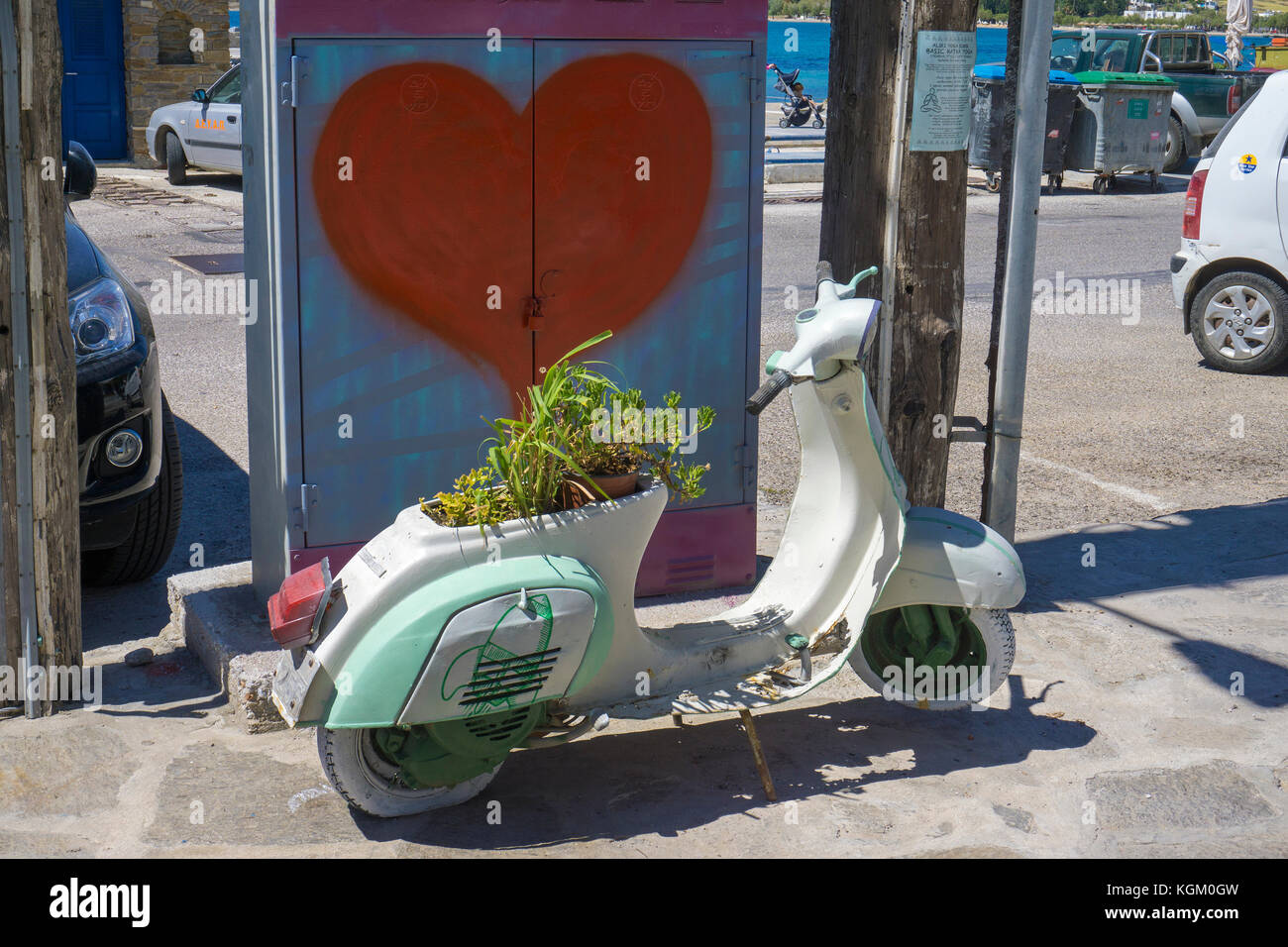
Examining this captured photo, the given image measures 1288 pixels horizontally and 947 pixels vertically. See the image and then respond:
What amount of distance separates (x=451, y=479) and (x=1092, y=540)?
9.81 ft

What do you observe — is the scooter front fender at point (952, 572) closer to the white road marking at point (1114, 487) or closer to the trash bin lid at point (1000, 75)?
the white road marking at point (1114, 487)

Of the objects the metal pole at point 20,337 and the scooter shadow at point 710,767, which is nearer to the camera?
the scooter shadow at point 710,767

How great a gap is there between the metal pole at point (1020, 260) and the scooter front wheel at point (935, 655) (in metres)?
1.22

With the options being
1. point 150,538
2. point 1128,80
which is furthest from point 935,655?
point 1128,80

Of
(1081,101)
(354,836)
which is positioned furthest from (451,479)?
(1081,101)

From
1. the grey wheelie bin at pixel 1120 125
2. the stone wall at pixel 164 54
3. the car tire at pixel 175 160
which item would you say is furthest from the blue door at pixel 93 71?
the grey wheelie bin at pixel 1120 125

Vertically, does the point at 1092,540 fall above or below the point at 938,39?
below

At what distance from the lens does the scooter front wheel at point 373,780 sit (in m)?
3.73

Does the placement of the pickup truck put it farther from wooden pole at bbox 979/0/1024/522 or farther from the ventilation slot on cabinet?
the ventilation slot on cabinet

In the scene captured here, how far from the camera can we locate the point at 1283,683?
4945 millimetres

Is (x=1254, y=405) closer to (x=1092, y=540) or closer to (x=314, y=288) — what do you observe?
(x=1092, y=540)

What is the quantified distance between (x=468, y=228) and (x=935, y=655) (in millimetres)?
2105

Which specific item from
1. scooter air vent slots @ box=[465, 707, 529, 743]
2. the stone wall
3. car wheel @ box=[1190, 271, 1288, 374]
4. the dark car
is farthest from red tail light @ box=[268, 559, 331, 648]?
the stone wall

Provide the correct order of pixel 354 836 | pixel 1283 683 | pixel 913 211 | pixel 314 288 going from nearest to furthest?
pixel 354 836
pixel 314 288
pixel 1283 683
pixel 913 211
